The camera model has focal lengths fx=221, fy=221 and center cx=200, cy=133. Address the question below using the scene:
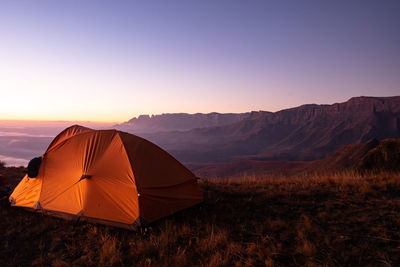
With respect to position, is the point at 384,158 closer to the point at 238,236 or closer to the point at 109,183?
the point at 238,236

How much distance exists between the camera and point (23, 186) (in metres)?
6.54

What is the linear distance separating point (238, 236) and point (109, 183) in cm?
331

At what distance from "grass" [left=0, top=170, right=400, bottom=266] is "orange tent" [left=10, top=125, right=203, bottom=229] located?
0.97 feet

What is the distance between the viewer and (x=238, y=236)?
4.55 m

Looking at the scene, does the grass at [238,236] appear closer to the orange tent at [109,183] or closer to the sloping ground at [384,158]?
the orange tent at [109,183]

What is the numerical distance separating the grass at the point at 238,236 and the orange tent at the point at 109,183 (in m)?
0.30

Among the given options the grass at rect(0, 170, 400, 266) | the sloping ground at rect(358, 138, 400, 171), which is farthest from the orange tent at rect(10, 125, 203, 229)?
the sloping ground at rect(358, 138, 400, 171)

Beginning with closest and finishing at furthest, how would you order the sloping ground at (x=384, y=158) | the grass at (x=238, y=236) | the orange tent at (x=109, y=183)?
the grass at (x=238, y=236)
the orange tent at (x=109, y=183)
the sloping ground at (x=384, y=158)

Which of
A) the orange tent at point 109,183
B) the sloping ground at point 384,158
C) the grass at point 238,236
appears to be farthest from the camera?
the sloping ground at point 384,158

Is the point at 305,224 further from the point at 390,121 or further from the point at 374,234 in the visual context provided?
the point at 390,121

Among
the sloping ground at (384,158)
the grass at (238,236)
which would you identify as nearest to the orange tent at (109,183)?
the grass at (238,236)

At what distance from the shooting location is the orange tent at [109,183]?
526cm

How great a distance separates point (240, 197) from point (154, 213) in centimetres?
297

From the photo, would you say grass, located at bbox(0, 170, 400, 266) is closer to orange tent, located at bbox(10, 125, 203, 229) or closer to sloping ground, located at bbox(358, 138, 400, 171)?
orange tent, located at bbox(10, 125, 203, 229)
